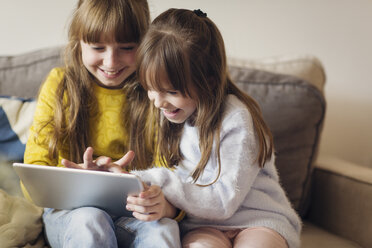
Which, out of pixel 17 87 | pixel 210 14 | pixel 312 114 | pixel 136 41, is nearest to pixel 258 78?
pixel 312 114

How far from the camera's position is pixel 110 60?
43.3 inches

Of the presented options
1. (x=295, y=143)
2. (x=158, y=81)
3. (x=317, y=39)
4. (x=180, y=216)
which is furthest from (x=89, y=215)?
(x=317, y=39)

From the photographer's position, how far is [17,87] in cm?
142

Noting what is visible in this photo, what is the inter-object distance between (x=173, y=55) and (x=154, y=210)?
35 centimetres

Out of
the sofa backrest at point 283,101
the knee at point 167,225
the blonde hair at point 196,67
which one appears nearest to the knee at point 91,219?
the knee at point 167,225

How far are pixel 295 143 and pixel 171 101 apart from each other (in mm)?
579

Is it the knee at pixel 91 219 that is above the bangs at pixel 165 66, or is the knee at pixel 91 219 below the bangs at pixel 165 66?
below

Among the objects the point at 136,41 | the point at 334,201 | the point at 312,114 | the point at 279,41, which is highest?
the point at 136,41

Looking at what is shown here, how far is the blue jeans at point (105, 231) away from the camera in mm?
888

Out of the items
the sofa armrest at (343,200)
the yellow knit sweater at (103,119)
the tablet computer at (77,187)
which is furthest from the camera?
the sofa armrest at (343,200)

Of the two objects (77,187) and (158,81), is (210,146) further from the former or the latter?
(77,187)

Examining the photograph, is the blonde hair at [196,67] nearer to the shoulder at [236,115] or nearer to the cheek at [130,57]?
the shoulder at [236,115]

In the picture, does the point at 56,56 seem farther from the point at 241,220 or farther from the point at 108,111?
the point at 241,220

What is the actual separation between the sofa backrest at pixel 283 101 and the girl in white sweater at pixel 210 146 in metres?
0.31
